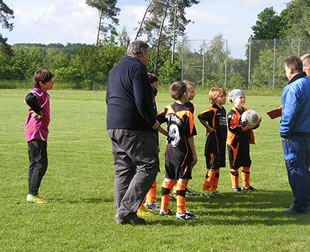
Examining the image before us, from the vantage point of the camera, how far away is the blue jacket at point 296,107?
6.08 meters

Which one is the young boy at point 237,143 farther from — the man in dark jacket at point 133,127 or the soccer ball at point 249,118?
the man in dark jacket at point 133,127

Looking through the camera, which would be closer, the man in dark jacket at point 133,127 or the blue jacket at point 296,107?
the man in dark jacket at point 133,127

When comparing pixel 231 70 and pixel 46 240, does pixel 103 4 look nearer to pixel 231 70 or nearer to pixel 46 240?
pixel 231 70

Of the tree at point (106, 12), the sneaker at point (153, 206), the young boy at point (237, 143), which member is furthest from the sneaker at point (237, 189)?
the tree at point (106, 12)

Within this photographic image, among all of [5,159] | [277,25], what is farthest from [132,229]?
[277,25]

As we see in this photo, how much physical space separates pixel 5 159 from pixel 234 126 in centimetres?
561

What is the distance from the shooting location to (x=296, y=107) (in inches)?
239

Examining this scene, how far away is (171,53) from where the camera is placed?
70250mm

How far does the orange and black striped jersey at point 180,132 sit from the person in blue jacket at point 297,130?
128cm

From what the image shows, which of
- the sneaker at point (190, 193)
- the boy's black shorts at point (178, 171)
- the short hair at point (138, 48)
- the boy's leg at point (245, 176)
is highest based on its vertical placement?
the short hair at point (138, 48)

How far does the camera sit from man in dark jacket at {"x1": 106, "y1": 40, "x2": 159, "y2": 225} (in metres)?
5.43

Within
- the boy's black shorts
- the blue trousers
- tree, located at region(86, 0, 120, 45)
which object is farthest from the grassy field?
tree, located at region(86, 0, 120, 45)

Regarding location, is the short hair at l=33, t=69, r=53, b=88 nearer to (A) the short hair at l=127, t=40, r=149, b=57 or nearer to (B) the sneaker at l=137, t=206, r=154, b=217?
(A) the short hair at l=127, t=40, r=149, b=57

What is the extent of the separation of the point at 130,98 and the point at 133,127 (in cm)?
35
